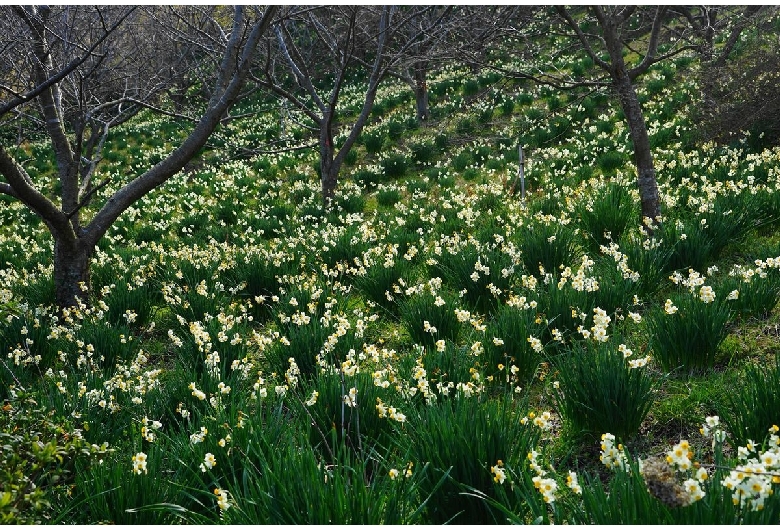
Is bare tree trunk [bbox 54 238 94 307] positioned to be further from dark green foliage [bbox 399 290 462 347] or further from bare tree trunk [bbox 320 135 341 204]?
bare tree trunk [bbox 320 135 341 204]

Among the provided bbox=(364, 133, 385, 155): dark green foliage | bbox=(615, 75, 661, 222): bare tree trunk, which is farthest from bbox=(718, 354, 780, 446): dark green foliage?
bbox=(364, 133, 385, 155): dark green foliage

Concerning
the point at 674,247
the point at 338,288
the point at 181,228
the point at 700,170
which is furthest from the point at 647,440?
the point at 181,228

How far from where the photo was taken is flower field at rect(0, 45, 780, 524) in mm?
1925

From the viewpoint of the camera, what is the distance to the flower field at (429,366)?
6.31ft

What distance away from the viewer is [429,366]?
9.74ft

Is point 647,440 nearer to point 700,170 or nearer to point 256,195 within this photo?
point 700,170

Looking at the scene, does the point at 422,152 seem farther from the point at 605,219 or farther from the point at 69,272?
the point at 69,272

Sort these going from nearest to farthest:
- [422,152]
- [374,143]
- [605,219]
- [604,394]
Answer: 1. [604,394]
2. [605,219]
3. [422,152]
4. [374,143]

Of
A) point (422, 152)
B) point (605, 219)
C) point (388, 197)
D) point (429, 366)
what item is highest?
point (422, 152)

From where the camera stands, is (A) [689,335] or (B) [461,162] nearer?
(A) [689,335]

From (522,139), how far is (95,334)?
8.81 m

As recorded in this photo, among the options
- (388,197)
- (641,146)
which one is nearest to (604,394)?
(641,146)

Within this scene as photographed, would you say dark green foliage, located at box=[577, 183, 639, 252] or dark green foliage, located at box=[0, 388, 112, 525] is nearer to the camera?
dark green foliage, located at box=[0, 388, 112, 525]

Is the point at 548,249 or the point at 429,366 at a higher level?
the point at 548,249
